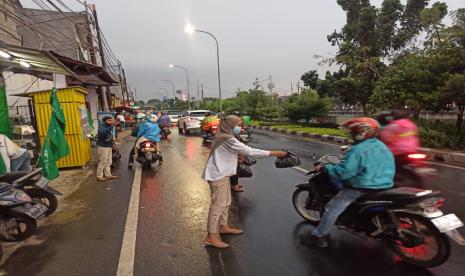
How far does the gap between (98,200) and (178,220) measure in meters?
2.11

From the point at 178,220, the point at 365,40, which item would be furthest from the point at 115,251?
the point at 365,40

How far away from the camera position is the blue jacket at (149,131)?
9.78 m

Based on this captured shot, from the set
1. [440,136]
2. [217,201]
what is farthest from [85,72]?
[440,136]

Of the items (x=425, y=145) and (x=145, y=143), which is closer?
(x=145, y=143)

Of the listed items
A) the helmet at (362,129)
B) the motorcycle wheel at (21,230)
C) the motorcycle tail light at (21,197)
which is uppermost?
the helmet at (362,129)

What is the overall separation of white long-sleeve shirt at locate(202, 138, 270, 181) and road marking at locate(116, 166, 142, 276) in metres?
1.25

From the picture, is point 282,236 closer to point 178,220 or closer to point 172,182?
point 178,220

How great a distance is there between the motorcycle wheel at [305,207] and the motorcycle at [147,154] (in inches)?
208

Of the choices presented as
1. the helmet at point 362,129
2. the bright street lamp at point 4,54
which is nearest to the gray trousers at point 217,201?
the helmet at point 362,129

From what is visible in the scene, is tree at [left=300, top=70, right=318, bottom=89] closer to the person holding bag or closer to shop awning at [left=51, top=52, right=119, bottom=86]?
shop awning at [left=51, top=52, right=119, bottom=86]

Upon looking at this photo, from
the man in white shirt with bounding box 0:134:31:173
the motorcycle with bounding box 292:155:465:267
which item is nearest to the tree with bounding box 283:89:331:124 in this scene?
the man in white shirt with bounding box 0:134:31:173

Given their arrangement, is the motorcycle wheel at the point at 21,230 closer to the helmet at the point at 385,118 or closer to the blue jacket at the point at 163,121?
the helmet at the point at 385,118

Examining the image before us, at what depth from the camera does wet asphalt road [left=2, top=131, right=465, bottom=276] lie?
372cm

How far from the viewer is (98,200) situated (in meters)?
6.63
